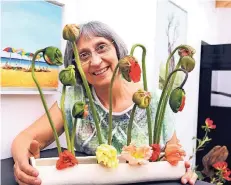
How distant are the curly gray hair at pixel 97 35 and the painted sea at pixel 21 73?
6 cm

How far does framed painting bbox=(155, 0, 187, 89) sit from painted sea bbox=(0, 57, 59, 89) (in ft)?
1.49

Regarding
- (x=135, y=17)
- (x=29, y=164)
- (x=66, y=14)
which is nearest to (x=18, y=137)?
(x=29, y=164)

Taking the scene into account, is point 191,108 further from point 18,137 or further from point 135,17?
point 18,137

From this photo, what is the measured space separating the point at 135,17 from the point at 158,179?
2.01ft

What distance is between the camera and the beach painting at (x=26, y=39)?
0.76 m

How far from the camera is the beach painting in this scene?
757mm

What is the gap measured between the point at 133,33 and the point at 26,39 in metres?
0.41

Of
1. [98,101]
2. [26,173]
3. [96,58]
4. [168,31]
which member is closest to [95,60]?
[96,58]

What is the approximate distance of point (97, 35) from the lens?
844 mm

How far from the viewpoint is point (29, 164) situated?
0.64m

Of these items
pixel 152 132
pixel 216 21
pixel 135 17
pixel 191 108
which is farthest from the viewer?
pixel 216 21

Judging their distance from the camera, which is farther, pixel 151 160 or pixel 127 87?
pixel 127 87

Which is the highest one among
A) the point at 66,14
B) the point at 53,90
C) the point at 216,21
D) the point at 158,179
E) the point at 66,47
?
the point at 216,21

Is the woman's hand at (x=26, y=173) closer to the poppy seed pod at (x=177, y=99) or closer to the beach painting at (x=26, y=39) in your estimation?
the beach painting at (x=26, y=39)
